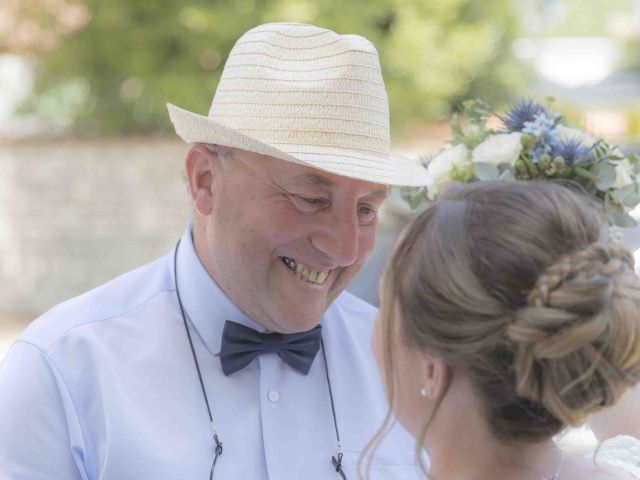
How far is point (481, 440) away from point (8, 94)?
8171 mm

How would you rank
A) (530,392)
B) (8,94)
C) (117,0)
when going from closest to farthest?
(530,392)
(117,0)
(8,94)

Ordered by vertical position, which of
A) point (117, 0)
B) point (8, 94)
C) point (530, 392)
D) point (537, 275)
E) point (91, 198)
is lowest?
point (91, 198)

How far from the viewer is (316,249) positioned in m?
2.32

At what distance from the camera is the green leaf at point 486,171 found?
8.57 ft

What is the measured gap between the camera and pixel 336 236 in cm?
230

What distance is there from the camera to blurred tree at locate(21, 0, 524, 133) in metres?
8.04

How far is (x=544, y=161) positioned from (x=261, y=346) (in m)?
0.93

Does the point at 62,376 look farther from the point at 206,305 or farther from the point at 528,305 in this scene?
the point at 528,305

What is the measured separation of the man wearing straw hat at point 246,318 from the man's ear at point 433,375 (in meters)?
0.68

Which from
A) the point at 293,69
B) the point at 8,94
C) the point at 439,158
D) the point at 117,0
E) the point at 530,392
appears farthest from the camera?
the point at 8,94

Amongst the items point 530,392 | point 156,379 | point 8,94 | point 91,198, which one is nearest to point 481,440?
point 530,392

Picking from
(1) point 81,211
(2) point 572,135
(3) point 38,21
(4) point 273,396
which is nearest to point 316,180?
(4) point 273,396

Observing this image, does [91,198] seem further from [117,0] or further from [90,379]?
[90,379]

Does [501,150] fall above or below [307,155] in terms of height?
below
